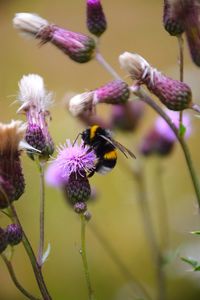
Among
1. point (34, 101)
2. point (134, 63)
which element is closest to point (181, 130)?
point (134, 63)

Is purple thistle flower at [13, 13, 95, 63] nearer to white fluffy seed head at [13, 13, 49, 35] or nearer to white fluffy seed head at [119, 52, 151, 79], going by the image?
white fluffy seed head at [13, 13, 49, 35]

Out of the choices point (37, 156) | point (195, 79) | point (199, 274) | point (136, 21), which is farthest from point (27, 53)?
point (37, 156)

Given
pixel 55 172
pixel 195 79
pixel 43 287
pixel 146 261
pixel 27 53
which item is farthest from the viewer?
pixel 27 53

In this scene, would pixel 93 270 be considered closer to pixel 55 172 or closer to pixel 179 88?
pixel 55 172

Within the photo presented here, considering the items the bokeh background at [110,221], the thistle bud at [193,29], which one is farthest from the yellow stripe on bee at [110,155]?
the bokeh background at [110,221]

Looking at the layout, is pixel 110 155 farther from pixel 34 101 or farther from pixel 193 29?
pixel 193 29

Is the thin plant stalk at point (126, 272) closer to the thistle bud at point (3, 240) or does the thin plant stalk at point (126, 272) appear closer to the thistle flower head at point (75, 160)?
the thistle flower head at point (75, 160)
